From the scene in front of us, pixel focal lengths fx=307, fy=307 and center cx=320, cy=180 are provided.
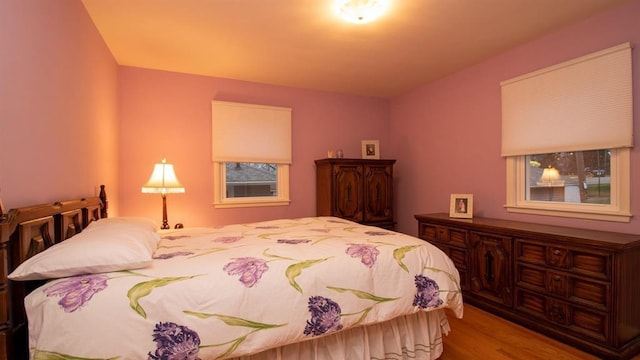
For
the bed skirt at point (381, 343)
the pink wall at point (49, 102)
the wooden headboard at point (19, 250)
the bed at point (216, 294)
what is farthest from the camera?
the bed skirt at point (381, 343)

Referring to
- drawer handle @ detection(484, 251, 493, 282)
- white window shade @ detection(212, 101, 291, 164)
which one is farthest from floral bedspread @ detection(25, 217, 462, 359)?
white window shade @ detection(212, 101, 291, 164)

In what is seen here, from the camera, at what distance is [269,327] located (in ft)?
4.75

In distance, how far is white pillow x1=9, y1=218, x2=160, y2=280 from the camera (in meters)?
1.21

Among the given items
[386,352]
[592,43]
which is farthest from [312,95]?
[386,352]

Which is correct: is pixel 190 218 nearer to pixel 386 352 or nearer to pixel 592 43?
pixel 386 352

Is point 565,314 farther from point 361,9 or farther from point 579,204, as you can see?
point 361,9

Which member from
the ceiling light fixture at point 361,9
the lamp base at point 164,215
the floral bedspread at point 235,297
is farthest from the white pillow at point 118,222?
the ceiling light fixture at point 361,9

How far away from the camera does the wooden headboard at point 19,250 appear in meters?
1.10

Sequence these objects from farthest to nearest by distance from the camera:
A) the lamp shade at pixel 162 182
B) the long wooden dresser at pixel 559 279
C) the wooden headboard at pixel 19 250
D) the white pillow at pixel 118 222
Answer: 1. the lamp shade at pixel 162 182
2. the long wooden dresser at pixel 559 279
3. the white pillow at pixel 118 222
4. the wooden headboard at pixel 19 250

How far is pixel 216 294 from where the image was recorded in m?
1.38

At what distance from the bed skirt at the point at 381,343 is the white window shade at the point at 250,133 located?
2651 mm

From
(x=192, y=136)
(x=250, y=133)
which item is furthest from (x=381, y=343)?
(x=192, y=136)

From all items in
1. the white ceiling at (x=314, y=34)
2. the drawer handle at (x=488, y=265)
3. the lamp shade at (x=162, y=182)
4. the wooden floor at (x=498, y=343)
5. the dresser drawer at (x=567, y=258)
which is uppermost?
the white ceiling at (x=314, y=34)

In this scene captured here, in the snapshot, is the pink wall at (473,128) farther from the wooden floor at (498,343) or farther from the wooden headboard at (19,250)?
the wooden headboard at (19,250)
